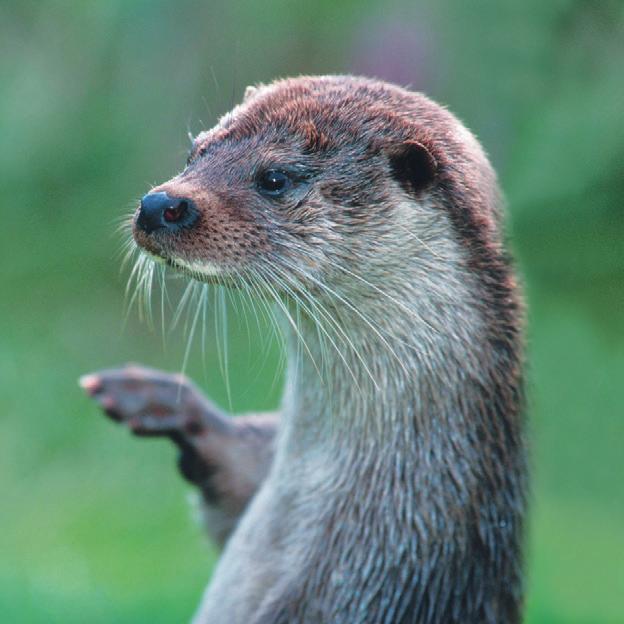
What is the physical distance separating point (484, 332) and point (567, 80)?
3496 millimetres

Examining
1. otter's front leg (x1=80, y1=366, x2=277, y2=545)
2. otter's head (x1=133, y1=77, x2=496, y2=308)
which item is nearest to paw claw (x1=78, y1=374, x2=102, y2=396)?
otter's front leg (x1=80, y1=366, x2=277, y2=545)

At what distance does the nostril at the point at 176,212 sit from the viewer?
7.74ft

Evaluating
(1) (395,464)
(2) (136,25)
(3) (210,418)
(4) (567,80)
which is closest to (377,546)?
(1) (395,464)

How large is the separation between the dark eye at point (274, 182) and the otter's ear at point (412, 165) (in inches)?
8.1

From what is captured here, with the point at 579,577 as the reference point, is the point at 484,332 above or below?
below

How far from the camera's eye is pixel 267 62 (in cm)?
645

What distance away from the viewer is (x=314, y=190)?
251cm

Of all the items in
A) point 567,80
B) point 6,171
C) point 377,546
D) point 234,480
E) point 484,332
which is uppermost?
point 567,80

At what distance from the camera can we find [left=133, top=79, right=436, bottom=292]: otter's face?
240cm

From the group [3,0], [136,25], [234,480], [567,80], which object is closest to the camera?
[234,480]

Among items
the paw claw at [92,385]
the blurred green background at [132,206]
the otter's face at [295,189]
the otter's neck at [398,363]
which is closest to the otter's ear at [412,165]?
the otter's face at [295,189]

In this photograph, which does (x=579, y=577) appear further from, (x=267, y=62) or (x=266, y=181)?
(x=267, y=62)

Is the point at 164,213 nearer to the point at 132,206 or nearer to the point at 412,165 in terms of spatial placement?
the point at 412,165

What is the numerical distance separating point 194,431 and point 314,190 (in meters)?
0.79
